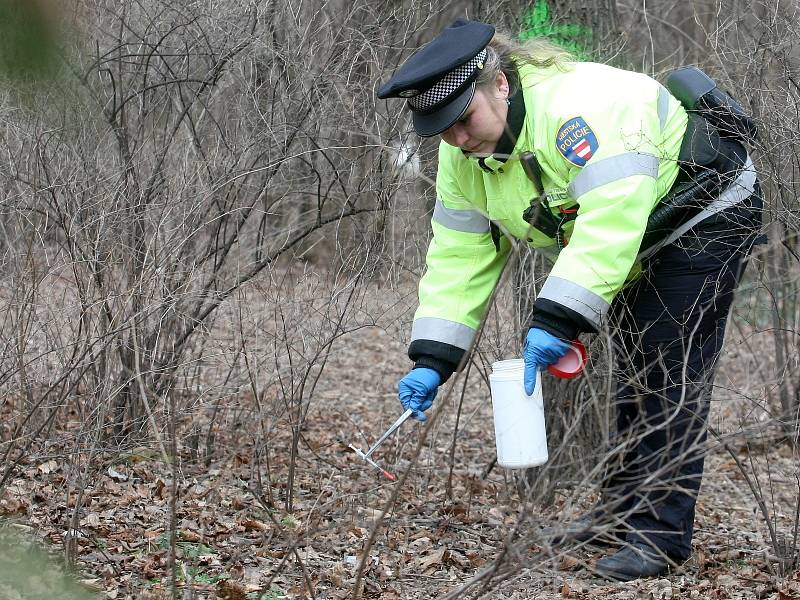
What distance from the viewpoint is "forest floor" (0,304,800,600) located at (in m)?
3.35

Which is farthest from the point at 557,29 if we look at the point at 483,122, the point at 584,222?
the point at 584,222

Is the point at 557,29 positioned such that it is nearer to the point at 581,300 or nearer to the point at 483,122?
the point at 483,122

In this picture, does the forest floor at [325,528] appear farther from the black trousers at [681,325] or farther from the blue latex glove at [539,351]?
the blue latex glove at [539,351]

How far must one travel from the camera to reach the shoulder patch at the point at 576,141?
332cm

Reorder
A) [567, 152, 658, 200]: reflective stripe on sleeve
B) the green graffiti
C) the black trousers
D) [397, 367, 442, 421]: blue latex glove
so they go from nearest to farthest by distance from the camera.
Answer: [567, 152, 658, 200]: reflective stripe on sleeve → the black trousers → [397, 367, 442, 421]: blue latex glove → the green graffiti

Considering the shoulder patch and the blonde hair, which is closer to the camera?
the shoulder patch

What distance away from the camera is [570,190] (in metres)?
3.42

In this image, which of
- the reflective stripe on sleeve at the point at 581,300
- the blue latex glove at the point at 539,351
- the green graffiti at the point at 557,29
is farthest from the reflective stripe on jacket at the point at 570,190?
the green graffiti at the point at 557,29

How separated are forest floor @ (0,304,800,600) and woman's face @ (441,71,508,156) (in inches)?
51.0

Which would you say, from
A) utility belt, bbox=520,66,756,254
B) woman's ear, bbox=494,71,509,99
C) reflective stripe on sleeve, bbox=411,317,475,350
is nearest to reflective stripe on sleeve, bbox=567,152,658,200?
utility belt, bbox=520,66,756,254

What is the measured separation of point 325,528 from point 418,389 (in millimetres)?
1131

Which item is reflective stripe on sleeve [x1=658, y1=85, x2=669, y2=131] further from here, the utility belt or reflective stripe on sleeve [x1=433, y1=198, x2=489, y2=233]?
reflective stripe on sleeve [x1=433, y1=198, x2=489, y2=233]

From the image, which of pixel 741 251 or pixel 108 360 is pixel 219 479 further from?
pixel 741 251

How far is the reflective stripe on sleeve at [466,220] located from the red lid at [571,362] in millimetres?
679
